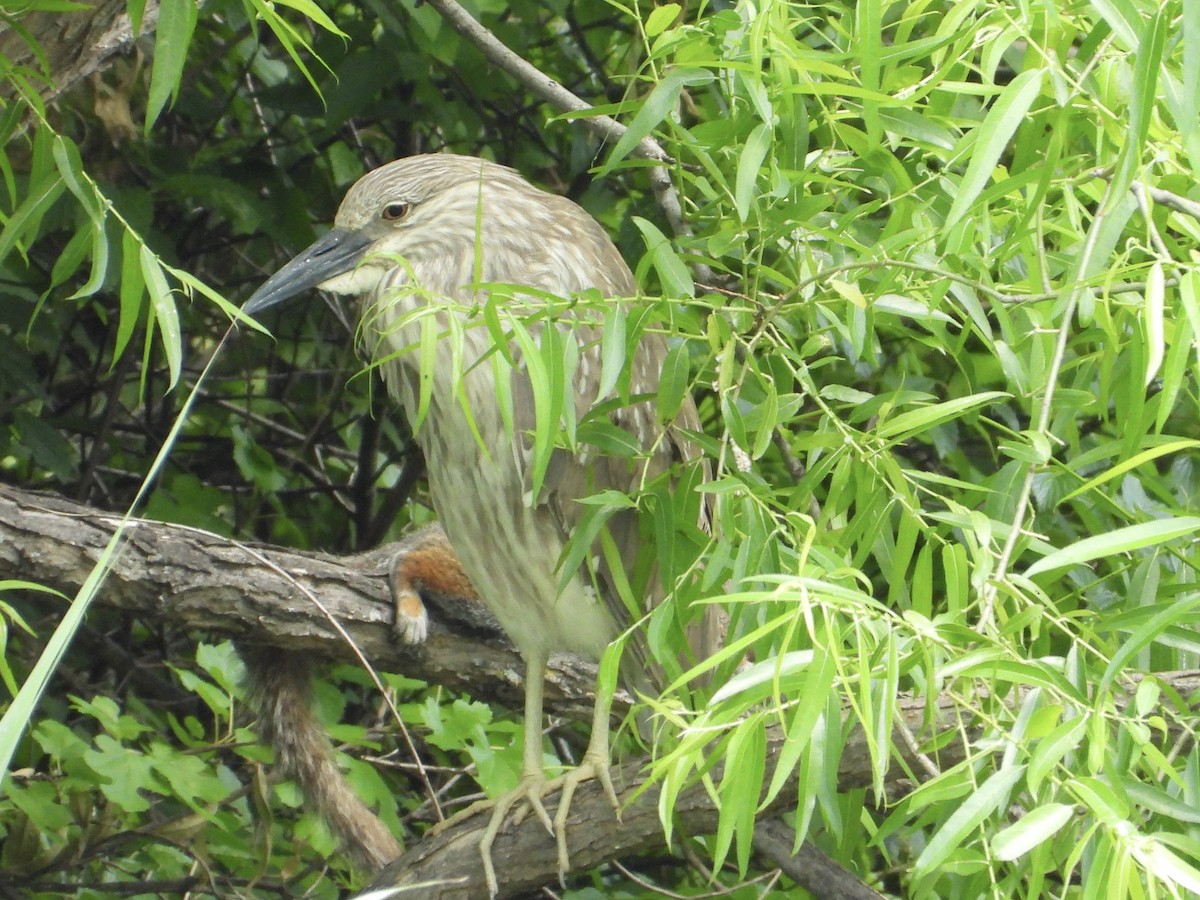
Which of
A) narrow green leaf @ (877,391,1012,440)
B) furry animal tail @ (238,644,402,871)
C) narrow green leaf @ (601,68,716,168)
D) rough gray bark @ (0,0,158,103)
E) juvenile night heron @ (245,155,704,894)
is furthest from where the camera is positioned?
furry animal tail @ (238,644,402,871)

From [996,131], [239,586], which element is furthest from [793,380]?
[239,586]

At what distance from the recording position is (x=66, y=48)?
6.71 feet

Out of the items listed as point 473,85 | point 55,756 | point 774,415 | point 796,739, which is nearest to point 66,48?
point 473,85

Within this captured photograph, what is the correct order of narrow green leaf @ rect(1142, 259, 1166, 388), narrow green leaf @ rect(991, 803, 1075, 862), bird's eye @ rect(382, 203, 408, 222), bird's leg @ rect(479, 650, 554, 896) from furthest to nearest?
bird's eye @ rect(382, 203, 408, 222) < bird's leg @ rect(479, 650, 554, 896) < narrow green leaf @ rect(1142, 259, 1166, 388) < narrow green leaf @ rect(991, 803, 1075, 862)

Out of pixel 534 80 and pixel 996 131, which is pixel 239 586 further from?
pixel 996 131

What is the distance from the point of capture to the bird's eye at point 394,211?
Result: 2354 millimetres

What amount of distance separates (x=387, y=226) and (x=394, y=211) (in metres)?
0.03

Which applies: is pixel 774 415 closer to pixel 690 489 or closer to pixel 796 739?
pixel 690 489

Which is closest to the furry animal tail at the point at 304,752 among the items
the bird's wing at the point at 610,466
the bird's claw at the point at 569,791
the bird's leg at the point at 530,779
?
the bird's leg at the point at 530,779

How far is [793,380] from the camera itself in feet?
6.01

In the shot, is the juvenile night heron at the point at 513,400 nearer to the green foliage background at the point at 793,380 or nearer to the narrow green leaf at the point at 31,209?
the green foliage background at the point at 793,380

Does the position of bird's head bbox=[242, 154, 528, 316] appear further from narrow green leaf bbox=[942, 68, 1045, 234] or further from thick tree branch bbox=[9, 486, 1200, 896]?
narrow green leaf bbox=[942, 68, 1045, 234]

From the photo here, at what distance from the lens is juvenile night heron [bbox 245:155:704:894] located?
7.31 feet

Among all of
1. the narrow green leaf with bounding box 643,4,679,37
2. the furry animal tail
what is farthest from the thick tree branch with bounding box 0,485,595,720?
the narrow green leaf with bounding box 643,4,679,37
